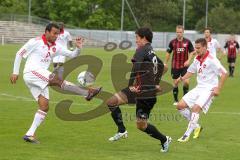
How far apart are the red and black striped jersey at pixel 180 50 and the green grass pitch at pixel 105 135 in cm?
125

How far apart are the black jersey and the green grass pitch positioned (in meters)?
1.15

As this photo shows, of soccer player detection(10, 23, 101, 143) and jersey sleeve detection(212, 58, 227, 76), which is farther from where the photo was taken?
jersey sleeve detection(212, 58, 227, 76)

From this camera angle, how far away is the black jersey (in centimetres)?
954

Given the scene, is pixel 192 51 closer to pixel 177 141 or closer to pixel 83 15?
pixel 177 141

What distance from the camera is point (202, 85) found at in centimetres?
1163

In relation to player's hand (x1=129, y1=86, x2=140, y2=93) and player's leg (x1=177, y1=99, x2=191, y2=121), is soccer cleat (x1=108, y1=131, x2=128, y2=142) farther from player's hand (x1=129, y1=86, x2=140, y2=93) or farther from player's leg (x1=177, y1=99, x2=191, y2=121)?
player's hand (x1=129, y1=86, x2=140, y2=93)

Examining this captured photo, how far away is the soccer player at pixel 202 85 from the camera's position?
11406mm

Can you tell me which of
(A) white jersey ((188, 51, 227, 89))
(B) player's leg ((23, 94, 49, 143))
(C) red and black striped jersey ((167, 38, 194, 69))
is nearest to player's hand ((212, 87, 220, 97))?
(A) white jersey ((188, 51, 227, 89))

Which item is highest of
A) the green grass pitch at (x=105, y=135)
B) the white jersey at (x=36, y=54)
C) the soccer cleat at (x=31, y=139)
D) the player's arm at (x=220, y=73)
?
the white jersey at (x=36, y=54)

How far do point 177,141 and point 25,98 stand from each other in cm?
775

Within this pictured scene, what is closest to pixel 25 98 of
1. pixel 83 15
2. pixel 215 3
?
pixel 83 15

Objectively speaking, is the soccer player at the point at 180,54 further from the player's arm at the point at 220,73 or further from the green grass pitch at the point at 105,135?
the player's arm at the point at 220,73

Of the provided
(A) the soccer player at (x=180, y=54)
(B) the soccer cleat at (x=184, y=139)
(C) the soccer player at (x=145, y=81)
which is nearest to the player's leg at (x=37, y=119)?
(C) the soccer player at (x=145, y=81)

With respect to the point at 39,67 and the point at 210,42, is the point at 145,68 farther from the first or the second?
the point at 210,42
